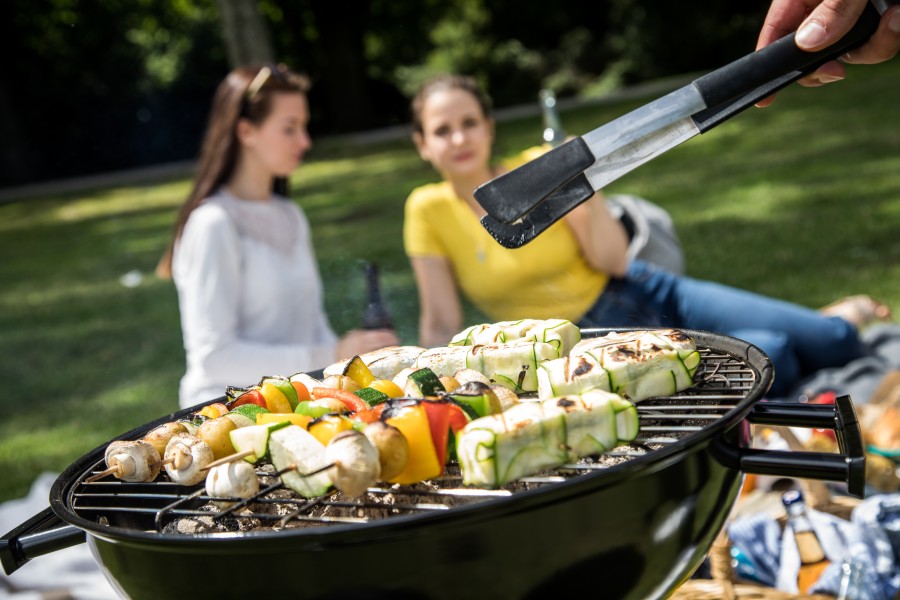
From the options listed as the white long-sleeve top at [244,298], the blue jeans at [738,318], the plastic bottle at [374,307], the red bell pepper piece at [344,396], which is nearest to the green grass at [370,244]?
the plastic bottle at [374,307]

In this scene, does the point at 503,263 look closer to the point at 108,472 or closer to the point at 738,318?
the point at 738,318

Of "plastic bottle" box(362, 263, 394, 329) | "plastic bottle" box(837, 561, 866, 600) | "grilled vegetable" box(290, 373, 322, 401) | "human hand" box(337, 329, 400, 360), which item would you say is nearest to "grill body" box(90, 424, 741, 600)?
"grilled vegetable" box(290, 373, 322, 401)

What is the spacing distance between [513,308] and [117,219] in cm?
978

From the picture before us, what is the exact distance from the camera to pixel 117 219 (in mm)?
12461

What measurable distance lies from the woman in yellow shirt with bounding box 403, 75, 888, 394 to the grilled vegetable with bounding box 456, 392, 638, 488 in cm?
230

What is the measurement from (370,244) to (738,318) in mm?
4734

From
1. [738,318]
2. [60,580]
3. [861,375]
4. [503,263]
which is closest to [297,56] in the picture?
[503,263]

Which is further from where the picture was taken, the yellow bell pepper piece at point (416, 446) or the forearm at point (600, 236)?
the forearm at point (600, 236)

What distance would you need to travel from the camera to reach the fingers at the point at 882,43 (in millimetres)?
1603

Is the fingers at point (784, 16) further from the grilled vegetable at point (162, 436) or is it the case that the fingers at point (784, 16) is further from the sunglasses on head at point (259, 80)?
the sunglasses on head at point (259, 80)

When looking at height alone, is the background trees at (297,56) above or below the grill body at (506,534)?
above

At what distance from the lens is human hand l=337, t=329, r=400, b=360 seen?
126 inches

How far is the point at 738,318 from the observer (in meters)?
3.96

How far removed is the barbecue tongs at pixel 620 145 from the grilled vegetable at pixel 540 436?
0.91 ft
